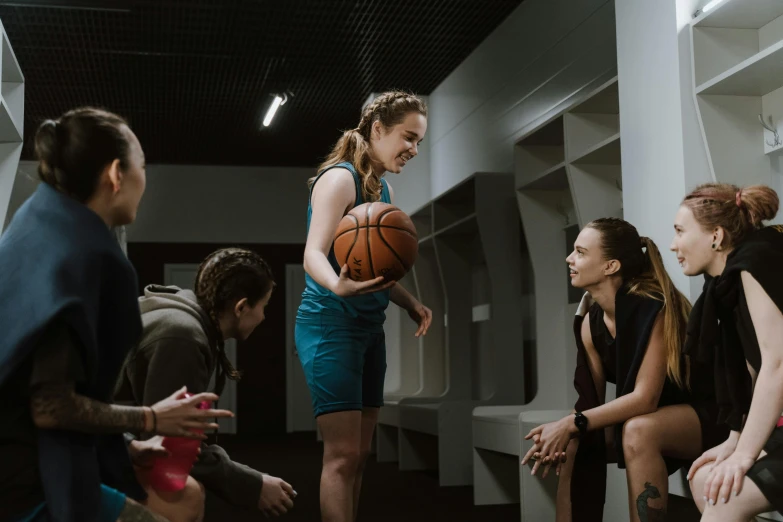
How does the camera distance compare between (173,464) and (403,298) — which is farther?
(403,298)

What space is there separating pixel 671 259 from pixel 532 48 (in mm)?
2779

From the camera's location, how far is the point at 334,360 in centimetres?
222

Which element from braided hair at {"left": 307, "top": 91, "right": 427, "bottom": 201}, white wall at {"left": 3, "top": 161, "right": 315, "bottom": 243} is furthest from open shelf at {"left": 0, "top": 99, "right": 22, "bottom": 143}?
white wall at {"left": 3, "top": 161, "right": 315, "bottom": 243}

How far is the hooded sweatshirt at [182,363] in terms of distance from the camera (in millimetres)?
1732

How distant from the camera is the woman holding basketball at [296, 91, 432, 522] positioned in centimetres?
222

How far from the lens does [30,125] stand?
8.55 meters

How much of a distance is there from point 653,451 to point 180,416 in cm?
145

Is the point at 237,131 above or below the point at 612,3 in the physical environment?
above

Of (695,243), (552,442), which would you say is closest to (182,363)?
(552,442)

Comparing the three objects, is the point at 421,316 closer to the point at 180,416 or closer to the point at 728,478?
the point at 728,478

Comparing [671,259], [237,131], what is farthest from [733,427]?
[237,131]

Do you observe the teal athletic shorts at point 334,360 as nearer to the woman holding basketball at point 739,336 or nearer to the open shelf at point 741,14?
the woman holding basketball at point 739,336

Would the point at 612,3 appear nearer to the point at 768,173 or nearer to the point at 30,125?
the point at 768,173

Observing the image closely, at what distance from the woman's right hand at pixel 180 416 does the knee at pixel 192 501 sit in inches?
16.2
